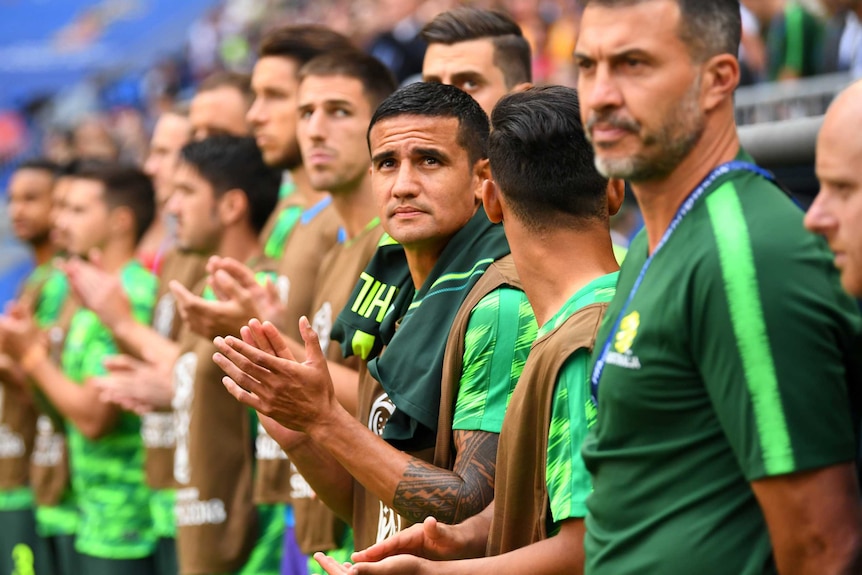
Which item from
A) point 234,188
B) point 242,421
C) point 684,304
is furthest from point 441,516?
point 234,188

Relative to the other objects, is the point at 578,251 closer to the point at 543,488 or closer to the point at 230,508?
the point at 543,488

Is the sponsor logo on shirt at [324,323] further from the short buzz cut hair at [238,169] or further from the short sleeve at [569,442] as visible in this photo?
the short sleeve at [569,442]

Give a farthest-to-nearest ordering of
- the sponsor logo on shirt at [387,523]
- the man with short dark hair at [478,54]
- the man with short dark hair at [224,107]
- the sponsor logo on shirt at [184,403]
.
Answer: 1. the man with short dark hair at [224,107]
2. the sponsor logo on shirt at [184,403]
3. the man with short dark hair at [478,54]
4. the sponsor logo on shirt at [387,523]

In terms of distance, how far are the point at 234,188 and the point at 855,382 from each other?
13.9ft

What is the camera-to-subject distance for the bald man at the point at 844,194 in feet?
6.93

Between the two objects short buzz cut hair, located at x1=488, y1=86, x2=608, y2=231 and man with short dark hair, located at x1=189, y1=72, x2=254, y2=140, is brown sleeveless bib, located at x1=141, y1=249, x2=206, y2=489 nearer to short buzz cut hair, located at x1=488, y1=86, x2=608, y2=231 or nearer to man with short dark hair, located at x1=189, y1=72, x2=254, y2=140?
man with short dark hair, located at x1=189, y1=72, x2=254, y2=140

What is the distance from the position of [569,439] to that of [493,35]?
2.69 meters

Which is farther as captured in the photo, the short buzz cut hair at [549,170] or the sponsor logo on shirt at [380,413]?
the sponsor logo on shirt at [380,413]

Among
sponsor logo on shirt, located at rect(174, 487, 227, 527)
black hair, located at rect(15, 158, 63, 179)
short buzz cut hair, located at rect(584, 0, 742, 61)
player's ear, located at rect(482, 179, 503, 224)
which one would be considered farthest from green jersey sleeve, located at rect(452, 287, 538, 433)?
black hair, located at rect(15, 158, 63, 179)

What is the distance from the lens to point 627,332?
2312 mm

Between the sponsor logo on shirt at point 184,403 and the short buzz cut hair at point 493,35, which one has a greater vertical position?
A: the short buzz cut hair at point 493,35

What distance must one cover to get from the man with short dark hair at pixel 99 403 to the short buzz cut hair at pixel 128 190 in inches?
0.4

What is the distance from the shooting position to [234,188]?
19.8 ft

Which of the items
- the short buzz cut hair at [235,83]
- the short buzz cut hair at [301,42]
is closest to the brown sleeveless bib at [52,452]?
the short buzz cut hair at [235,83]
